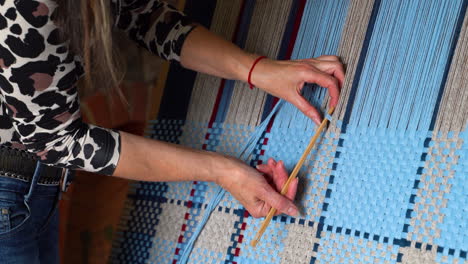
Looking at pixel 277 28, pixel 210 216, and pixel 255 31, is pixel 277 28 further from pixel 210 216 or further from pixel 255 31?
pixel 210 216

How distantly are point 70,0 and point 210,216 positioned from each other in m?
0.63

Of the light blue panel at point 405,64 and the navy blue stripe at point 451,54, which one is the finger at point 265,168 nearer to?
the light blue panel at point 405,64

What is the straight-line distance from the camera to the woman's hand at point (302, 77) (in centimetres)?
117

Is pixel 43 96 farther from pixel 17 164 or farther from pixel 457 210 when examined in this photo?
pixel 457 210

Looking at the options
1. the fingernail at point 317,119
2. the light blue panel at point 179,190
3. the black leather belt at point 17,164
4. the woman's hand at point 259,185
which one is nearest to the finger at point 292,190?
the woman's hand at point 259,185

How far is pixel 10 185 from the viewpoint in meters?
1.23

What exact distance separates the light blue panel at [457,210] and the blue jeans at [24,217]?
2.77ft

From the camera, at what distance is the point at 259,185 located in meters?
1.14

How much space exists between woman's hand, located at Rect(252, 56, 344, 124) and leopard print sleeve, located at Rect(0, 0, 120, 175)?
352 mm

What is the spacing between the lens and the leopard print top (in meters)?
0.91

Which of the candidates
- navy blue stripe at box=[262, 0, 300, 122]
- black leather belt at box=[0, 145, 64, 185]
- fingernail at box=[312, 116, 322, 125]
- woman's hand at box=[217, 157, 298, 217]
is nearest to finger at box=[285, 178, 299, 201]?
woman's hand at box=[217, 157, 298, 217]

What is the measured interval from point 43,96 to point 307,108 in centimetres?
51

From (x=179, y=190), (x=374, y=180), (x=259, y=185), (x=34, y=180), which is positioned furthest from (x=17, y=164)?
(x=374, y=180)

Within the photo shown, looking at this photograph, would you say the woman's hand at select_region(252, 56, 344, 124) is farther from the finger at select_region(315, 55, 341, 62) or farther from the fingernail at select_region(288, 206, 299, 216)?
the fingernail at select_region(288, 206, 299, 216)
